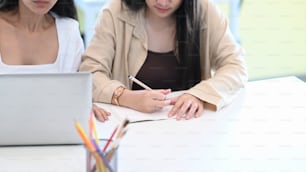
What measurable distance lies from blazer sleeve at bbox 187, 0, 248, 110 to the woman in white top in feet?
1.06

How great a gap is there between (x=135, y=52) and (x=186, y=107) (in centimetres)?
27

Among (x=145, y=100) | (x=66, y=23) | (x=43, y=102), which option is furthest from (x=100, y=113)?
(x=66, y=23)

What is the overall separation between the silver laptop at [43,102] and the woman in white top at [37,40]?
1.02ft

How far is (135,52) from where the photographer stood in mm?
1246

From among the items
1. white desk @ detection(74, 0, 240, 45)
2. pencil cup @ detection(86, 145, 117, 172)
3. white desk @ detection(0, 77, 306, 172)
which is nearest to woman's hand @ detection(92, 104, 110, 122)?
white desk @ detection(0, 77, 306, 172)

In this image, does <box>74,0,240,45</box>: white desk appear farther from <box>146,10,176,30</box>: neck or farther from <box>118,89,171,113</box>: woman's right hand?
<box>118,89,171,113</box>: woman's right hand

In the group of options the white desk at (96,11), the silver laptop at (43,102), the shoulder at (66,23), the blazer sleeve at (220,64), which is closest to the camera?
the silver laptop at (43,102)

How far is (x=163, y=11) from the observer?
1174mm

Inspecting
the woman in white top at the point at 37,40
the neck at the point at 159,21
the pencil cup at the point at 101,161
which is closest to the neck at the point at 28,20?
the woman in white top at the point at 37,40

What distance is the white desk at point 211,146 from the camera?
0.81 m

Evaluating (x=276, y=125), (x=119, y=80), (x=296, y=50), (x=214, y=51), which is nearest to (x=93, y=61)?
(x=119, y=80)

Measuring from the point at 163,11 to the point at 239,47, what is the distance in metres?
0.24

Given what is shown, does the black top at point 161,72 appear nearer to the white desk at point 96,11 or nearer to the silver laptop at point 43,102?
the white desk at point 96,11

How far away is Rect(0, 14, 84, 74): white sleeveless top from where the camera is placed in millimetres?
1121
